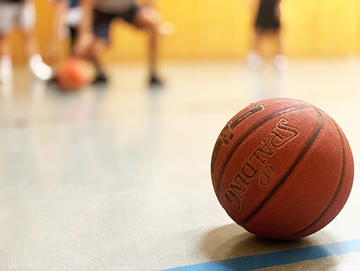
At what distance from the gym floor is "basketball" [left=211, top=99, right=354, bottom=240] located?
0.09 metres

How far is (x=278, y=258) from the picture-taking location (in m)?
1.21

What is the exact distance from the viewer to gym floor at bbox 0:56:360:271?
4.03 ft

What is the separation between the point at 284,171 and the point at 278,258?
8.0 inches

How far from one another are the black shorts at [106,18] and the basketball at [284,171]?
3491mm

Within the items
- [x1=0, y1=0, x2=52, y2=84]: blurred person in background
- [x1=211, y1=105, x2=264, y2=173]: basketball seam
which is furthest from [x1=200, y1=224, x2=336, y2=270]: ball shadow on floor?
[x1=0, y1=0, x2=52, y2=84]: blurred person in background

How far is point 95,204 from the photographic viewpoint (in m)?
1.64

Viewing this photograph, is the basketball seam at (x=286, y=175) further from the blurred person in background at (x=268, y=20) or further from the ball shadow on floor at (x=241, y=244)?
the blurred person in background at (x=268, y=20)

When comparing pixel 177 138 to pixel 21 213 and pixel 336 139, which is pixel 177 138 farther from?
pixel 336 139

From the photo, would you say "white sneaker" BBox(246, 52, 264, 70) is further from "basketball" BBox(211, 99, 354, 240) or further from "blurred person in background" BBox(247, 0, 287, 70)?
"basketball" BBox(211, 99, 354, 240)

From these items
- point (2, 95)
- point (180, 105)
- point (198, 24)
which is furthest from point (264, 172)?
point (198, 24)

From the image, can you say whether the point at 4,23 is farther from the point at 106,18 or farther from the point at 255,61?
the point at 255,61

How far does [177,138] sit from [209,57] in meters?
6.48

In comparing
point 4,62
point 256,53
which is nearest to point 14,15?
point 4,62

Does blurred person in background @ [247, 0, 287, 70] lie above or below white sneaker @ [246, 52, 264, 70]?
above
